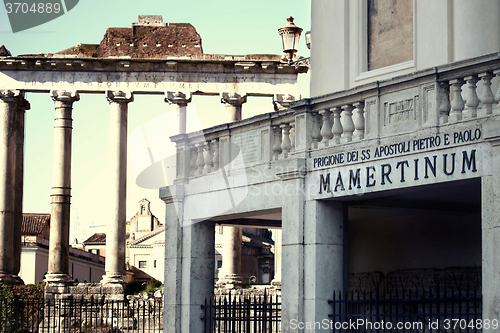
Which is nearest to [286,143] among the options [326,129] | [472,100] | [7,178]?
[326,129]

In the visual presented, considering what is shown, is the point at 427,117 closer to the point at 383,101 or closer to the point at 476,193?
the point at 383,101

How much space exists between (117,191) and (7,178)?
5.64 metres

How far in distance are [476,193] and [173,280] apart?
7095mm

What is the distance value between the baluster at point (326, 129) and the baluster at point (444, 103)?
266 cm

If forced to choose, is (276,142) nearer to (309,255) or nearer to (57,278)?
(309,255)

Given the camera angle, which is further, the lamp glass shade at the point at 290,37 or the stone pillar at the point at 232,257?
the stone pillar at the point at 232,257

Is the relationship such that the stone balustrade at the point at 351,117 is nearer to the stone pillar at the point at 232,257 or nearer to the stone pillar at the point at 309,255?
the stone pillar at the point at 309,255

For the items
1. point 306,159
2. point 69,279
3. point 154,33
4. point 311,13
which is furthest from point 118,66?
point 306,159

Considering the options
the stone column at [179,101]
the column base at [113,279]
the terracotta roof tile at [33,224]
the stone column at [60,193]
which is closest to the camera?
the column base at [113,279]

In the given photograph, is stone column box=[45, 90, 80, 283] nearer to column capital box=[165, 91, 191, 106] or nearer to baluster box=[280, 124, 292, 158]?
column capital box=[165, 91, 191, 106]

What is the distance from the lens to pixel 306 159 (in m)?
16.0

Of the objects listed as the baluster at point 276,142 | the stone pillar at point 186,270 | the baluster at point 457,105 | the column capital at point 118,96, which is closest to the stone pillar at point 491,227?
the baluster at point 457,105

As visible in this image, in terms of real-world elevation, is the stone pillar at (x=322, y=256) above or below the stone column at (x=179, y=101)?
below

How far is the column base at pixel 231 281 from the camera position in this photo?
135ft
